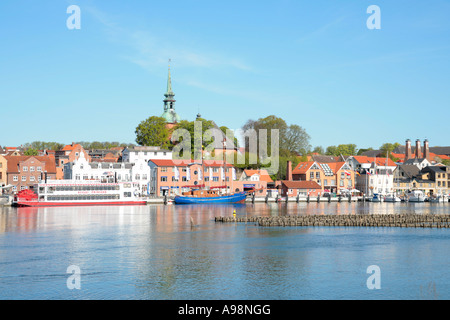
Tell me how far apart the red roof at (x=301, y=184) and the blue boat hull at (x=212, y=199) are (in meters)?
17.1

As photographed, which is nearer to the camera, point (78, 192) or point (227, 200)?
point (78, 192)

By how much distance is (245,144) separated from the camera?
147250mm

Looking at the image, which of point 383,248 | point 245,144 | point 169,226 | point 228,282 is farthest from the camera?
point 245,144

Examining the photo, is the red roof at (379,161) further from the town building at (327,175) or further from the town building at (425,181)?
the town building at (327,175)

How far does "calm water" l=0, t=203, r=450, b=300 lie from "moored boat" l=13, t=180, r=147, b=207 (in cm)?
4100

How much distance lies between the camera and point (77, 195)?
352ft

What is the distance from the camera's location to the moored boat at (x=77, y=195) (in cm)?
10550

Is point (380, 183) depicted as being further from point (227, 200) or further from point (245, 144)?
point (227, 200)

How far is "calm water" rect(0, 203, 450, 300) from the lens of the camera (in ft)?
107

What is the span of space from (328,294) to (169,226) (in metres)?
36.4

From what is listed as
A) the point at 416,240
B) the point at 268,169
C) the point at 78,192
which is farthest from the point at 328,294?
the point at 268,169

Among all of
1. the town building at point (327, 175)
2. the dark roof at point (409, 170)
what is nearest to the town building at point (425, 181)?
the dark roof at point (409, 170)

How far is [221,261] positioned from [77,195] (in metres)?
72.6
